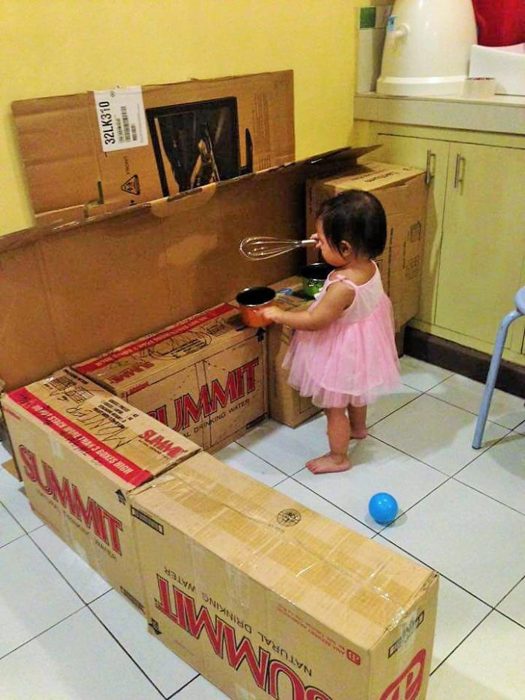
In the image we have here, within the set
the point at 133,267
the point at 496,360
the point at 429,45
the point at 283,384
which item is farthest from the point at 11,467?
the point at 429,45

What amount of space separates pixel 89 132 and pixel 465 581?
1.37 meters

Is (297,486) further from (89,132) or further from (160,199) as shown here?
(89,132)

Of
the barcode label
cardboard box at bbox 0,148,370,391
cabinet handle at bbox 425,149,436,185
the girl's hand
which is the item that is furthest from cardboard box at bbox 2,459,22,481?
cabinet handle at bbox 425,149,436,185

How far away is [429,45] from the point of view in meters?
2.00

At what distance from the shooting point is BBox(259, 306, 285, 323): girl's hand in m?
1.71

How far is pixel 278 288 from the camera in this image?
6.90 feet

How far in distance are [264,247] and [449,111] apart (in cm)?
71

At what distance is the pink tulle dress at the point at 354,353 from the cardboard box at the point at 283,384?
15cm

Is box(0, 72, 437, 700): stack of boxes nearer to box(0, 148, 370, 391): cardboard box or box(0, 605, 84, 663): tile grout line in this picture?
box(0, 148, 370, 391): cardboard box

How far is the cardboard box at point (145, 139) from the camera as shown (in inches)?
57.4

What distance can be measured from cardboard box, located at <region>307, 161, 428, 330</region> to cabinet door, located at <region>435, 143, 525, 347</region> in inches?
3.7

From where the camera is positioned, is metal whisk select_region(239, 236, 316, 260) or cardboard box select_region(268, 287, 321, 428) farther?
metal whisk select_region(239, 236, 316, 260)

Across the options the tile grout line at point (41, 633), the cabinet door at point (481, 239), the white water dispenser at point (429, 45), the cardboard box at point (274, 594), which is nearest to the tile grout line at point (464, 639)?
the cardboard box at point (274, 594)

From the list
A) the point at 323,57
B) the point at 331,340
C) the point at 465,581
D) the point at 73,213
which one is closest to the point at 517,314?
the point at 331,340
